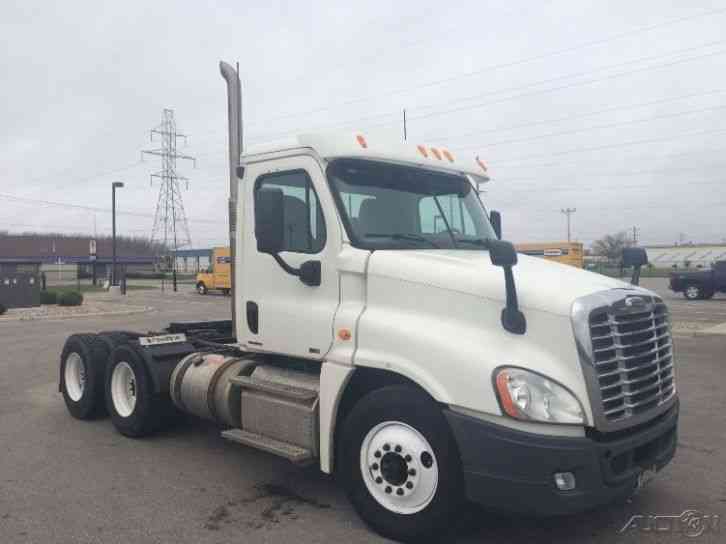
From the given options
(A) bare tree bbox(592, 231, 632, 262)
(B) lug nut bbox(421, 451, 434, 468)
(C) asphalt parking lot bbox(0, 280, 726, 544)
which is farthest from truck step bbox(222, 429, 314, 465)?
(A) bare tree bbox(592, 231, 632, 262)

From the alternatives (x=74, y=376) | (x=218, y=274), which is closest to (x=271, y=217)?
(x=74, y=376)

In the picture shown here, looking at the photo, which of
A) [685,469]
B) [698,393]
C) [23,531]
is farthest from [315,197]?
[698,393]

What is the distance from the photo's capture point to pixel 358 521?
447cm

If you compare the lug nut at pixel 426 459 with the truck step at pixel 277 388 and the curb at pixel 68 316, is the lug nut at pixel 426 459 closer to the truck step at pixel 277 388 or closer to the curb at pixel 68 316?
the truck step at pixel 277 388

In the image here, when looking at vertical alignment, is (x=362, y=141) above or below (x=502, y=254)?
above

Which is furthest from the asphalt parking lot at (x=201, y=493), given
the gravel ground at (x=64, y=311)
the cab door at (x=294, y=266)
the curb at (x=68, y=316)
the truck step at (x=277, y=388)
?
the gravel ground at (x=64, y=311)

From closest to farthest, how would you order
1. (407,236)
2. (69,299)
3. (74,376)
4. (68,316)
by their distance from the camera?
1. (407,236)
2. (74,376)
3. (68,316)
4. (69,299)

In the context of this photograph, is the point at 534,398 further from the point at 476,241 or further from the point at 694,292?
the point at 694,292

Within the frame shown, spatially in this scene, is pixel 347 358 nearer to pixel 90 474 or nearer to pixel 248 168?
pixel 248 168

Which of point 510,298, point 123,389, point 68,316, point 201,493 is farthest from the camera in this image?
point 68,316

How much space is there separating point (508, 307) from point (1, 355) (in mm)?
12000

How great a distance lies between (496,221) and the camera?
6066 millimetres

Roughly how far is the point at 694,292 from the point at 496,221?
1024 inches

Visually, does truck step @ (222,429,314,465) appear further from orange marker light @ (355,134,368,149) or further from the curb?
the curb
